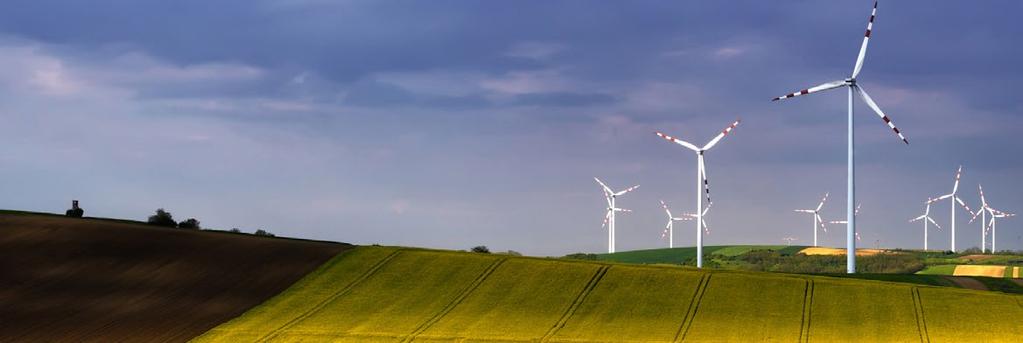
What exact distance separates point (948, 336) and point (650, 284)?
53.9 ft

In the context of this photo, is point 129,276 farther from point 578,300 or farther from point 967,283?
point 967,283

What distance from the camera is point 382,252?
235 feet

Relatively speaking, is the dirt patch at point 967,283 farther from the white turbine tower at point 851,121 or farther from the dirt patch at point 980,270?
the dirt patch at point 980,270

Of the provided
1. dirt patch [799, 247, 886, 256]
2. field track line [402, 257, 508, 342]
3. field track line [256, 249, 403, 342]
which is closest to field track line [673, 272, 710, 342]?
field track line [402, 257, 508, 342]

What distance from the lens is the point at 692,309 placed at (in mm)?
56625

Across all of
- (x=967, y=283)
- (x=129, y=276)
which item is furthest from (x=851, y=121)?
(x=129, y=276)

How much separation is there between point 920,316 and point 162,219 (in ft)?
178

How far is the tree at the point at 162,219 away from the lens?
8519 cm

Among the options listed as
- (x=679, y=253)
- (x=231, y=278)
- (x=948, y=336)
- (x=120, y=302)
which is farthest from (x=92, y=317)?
(x=679, y=253)

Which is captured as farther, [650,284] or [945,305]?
[650,284]

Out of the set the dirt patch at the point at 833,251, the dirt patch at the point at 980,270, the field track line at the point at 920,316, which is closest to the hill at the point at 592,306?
the field track line at the point at 920,316

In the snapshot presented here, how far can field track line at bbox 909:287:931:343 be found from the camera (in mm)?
51250

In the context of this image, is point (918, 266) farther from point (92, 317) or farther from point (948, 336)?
point (92, 317)

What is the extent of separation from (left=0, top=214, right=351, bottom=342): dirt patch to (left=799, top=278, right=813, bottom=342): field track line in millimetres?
26491
